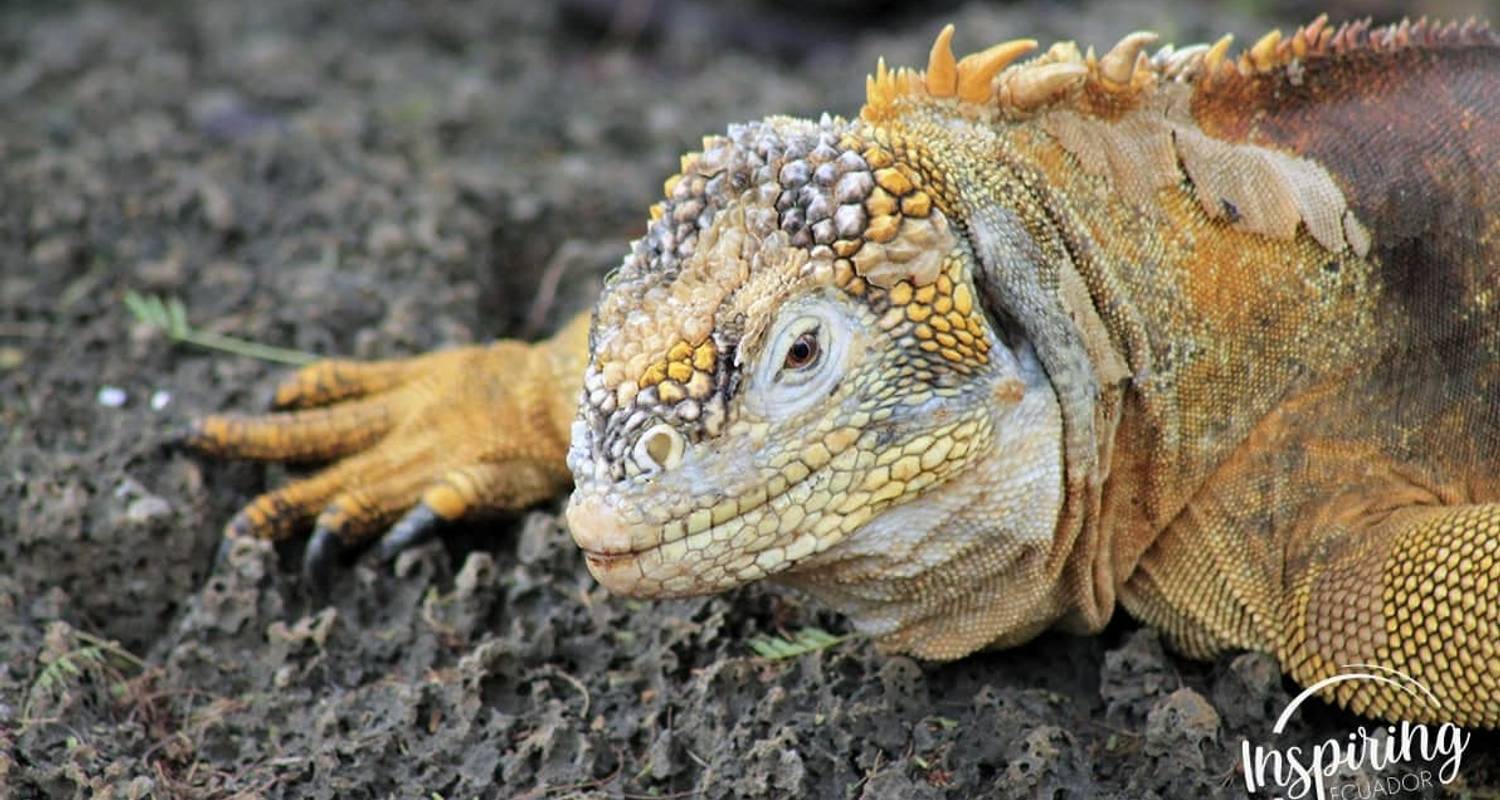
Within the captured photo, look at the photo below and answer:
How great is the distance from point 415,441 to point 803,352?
1.80 meters

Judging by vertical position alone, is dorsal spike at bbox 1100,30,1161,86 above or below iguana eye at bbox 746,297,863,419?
above

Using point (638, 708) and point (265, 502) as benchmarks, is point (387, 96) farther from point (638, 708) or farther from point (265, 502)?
point (638, 708)

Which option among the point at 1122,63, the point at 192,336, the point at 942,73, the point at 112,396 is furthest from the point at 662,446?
the point at 192,336

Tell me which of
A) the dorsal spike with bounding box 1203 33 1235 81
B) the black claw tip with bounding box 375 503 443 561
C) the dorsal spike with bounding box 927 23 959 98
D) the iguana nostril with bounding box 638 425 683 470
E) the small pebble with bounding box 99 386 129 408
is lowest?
the small pebble with bounding box 99 386 129 408

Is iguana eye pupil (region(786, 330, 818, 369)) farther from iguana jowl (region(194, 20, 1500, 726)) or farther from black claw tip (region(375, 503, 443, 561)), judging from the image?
black claw tip (region(375, 503, 443, 561))

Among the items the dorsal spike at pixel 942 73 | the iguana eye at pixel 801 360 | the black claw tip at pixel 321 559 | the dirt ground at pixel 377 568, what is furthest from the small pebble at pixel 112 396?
the dorsal spike at pixel 942 73

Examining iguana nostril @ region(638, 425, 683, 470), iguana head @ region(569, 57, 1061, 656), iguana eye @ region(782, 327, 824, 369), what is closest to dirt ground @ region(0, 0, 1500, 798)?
iguana head @ region(569, 57, 1061, 656)

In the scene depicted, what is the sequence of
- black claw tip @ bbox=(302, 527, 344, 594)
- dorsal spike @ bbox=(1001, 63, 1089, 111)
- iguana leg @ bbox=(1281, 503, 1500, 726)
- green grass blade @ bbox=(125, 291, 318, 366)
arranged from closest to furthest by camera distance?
iguana leg @ bbox=(1281, 503, 1500, 726), dorsal spike @ bbox=(1001, 63, 1089, 111), black claw tip @ bbox=(302, 527, 344, 594), green grass blade @ bbox=(125, 291, 318, 366)

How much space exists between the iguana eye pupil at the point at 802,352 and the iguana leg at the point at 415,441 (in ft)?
4.73

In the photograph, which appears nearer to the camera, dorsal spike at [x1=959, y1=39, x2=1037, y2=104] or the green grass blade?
dorsal spike at [x1=959, y1=39, x2=1037, y2=104]

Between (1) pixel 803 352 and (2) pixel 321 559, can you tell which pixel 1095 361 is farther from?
(2) pixel 321 559

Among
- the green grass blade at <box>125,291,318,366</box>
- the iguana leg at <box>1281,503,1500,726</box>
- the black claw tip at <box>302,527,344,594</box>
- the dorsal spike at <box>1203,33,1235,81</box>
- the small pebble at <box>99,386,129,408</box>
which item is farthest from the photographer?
the green grass blade at <box>125,291,318,366</box>

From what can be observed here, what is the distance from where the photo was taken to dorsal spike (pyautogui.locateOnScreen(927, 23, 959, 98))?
3857 millimetres

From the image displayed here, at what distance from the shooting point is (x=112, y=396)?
5.32m
